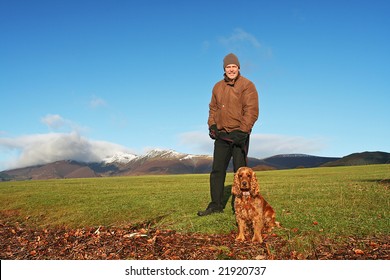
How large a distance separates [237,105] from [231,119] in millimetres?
442

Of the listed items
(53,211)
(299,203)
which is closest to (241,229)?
(299,203)

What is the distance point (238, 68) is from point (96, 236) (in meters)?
6.04

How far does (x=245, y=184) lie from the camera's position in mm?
7684

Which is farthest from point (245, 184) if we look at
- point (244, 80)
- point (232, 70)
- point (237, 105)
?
point (232, 70)

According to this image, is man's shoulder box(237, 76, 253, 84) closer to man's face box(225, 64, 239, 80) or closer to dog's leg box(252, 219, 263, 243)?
man's face box(225, 64, 239, 80)

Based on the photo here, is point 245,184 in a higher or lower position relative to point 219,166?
lower

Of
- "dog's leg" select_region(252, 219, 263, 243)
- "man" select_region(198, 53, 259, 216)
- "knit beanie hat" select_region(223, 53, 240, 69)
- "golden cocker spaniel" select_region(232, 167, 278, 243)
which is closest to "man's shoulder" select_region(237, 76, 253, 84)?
"man" select_region(198, 53, 259, 216)

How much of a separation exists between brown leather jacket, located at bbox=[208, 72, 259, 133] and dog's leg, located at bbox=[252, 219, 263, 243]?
10.2ft

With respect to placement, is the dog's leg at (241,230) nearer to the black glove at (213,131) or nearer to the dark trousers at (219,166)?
the dark trousers at (219,166)

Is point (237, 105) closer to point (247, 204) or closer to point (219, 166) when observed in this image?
point (219, 166)

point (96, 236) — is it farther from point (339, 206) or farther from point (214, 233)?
point (339, 206)

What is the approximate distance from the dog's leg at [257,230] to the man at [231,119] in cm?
278

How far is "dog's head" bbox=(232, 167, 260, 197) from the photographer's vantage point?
25.3 feet

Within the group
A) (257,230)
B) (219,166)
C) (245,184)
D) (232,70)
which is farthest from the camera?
(219,166)
